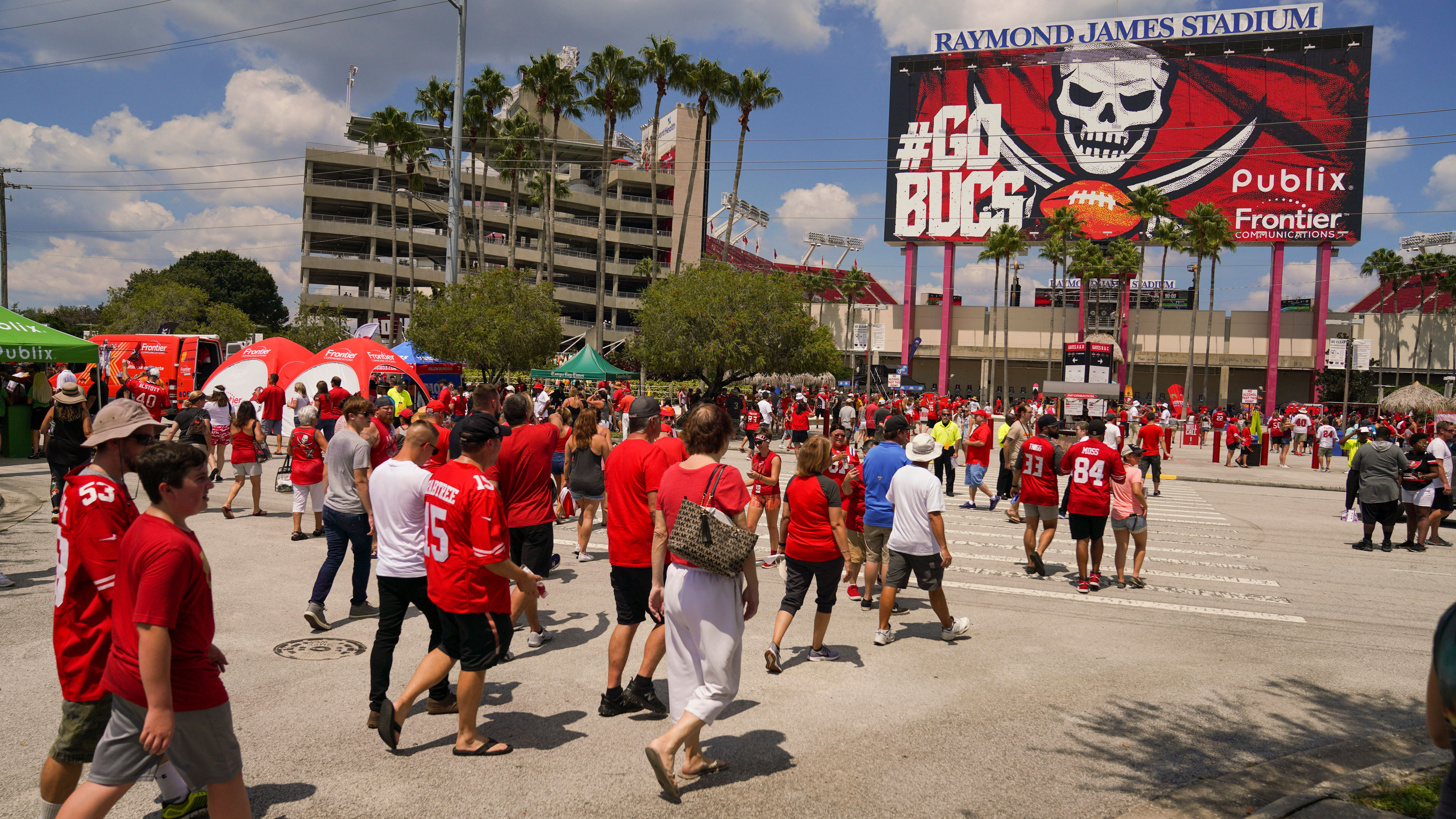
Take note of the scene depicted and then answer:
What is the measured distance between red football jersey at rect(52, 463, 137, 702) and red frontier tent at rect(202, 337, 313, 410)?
65.1 feet

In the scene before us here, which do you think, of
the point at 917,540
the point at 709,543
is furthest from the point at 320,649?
the point at 917,540

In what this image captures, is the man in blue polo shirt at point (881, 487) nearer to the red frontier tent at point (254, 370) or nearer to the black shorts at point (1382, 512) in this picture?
the black shorts at point (1382, 512)

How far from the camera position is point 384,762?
4.34 meters

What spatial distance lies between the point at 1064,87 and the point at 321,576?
189 ft

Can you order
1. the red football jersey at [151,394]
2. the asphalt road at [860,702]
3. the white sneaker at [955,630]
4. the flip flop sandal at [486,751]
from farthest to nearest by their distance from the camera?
the red football jersey at [151,394]
the white sneaker at [955,630]
the flip flop sandal at [486,751]
the asphalt road at [860,702]

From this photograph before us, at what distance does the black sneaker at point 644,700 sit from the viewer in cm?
505

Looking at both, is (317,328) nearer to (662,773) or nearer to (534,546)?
(534,546)

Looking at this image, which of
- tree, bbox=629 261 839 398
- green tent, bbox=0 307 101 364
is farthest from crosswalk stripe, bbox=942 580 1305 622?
tree, bbox=629 261 839 398

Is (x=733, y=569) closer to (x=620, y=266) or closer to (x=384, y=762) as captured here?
(x=384, y=762)

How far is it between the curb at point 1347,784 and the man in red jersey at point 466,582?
3.84 metres

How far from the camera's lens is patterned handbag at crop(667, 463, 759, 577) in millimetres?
3943

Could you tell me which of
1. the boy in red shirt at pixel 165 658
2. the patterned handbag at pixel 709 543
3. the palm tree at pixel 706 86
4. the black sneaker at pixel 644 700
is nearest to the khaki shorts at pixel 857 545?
the black sneaker at pixel 644 700

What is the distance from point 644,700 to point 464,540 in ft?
5.20

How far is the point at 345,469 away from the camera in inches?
270
